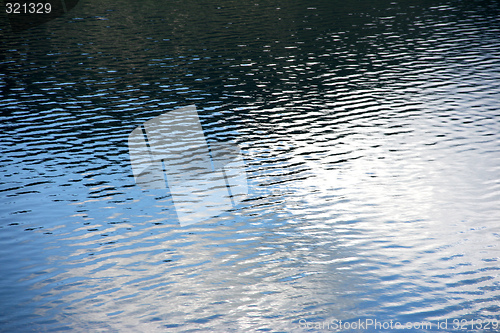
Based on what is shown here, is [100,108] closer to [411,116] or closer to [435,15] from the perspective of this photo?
[411,116]

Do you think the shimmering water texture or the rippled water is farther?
the shimmering water texture

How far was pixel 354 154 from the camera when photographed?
2883 centimetres

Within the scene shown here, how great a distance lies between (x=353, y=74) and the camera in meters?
46.2

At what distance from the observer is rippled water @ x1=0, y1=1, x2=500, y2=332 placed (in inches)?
657

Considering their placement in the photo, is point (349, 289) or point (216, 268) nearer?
point (349, 289)

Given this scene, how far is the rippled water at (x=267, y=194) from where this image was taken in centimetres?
1669

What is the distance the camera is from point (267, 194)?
80.0 feet

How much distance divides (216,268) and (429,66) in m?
37.0

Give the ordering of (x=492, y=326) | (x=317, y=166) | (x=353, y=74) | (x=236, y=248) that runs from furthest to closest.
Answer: (x=353, y=74)
(x=317, y=166)
(x=236, y=248)
(x=492, y=326)

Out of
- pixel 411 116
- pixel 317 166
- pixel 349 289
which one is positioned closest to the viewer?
pixel 349 289

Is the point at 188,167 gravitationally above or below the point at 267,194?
above

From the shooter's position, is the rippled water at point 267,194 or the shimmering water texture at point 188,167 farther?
the shimmering water texture at point 188,167

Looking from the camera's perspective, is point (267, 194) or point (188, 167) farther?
point (188, 167)

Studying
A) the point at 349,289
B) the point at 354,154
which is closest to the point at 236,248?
the point at 349,289
